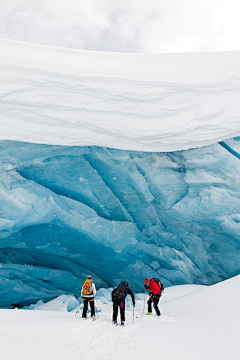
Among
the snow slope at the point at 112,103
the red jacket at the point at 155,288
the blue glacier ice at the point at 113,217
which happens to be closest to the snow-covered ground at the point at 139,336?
the red jacket at the point at 155,288

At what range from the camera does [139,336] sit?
Answer: 10.9 ft

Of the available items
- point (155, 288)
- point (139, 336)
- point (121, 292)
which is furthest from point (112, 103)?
point (139, 336)

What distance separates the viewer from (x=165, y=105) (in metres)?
4.67

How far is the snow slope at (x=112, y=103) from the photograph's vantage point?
4340 mm

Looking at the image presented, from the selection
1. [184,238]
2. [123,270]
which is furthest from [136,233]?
[123,270]

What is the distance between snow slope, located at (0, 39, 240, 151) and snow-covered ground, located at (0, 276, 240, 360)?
9.84 ft

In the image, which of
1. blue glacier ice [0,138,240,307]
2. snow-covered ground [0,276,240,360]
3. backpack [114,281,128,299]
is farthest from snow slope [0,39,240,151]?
snow-covered ground [0,276,240,360]

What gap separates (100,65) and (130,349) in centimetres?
494

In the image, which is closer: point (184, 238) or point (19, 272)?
point (184, 238)

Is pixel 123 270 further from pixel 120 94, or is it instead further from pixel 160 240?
pixel 120 94

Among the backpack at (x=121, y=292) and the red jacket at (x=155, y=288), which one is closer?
the backpack at (x=121, y=292)

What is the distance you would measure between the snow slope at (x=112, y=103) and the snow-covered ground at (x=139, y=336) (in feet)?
9.84

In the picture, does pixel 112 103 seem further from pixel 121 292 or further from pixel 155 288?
pixel 155 288

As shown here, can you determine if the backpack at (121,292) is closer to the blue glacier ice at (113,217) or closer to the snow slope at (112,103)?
the snow slope at (112,103)
